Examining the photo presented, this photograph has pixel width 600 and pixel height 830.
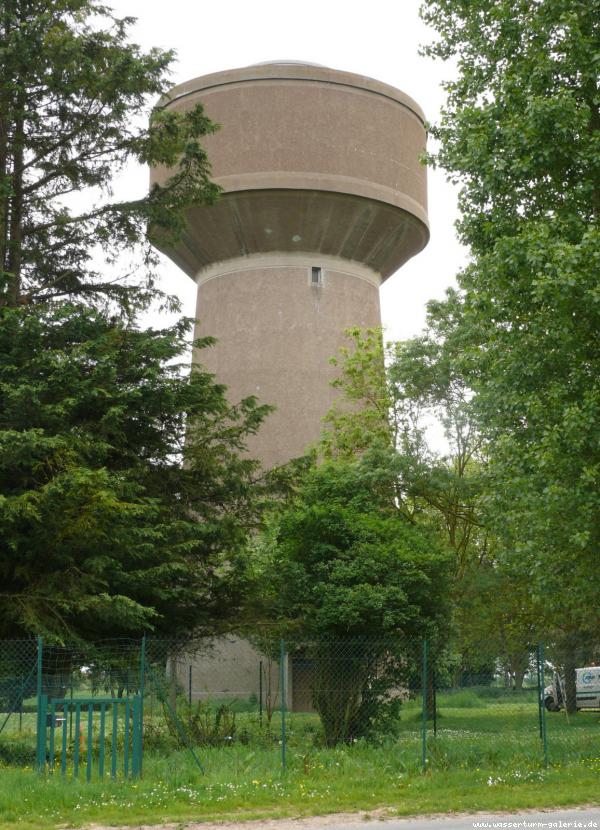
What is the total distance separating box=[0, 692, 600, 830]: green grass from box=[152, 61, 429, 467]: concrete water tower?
49.2 ft

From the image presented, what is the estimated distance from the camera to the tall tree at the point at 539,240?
49.0 feet

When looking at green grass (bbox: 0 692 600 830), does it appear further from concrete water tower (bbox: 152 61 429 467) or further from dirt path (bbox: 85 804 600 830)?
concrete water tower (bbox: 152 61 429 467)

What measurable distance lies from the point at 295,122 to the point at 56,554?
678 inches

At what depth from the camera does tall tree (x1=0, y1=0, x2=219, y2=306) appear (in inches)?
756

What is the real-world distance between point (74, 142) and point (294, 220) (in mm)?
10228

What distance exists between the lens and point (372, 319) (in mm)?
32719

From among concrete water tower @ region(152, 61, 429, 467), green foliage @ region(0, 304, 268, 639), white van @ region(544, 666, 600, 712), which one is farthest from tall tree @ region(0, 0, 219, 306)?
white van @ region(544, 666, 600, 712)

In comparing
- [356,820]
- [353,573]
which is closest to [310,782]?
[356,820]

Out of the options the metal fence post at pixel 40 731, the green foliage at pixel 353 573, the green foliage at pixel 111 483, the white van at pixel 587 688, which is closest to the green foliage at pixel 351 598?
the green foliage at pixel 353 573

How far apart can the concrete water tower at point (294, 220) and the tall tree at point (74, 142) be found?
7.79 metres

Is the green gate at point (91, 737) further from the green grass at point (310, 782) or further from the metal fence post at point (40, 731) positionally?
the green grass at point (310, 782)

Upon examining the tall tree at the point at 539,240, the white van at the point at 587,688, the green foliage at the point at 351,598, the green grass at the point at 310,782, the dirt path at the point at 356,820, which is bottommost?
the dirt path at the point at 356,820

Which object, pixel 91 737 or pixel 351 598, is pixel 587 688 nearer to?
pixel 351 598

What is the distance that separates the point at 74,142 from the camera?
20.8 meters
